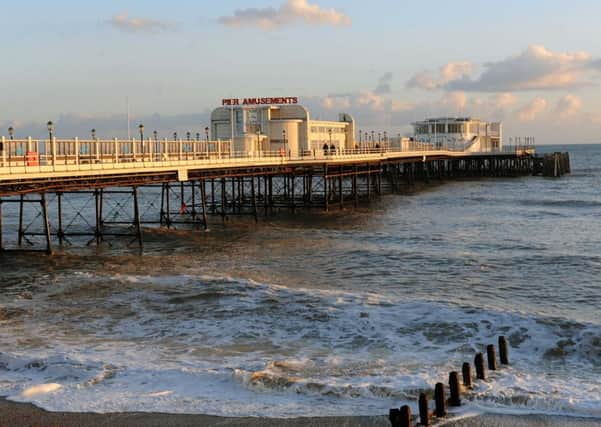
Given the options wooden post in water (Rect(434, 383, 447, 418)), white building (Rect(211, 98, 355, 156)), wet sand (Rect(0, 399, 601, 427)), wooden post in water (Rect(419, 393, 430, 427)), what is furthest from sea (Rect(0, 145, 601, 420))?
white building (Rect(211, 98, 355, 156))

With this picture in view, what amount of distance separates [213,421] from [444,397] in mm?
3233

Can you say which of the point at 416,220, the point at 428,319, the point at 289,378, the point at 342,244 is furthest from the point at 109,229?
the point at 289,378

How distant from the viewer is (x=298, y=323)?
52.9 feet

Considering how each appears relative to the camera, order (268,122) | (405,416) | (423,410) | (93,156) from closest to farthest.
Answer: (405,416), (423,410), (93,156), (268,122)

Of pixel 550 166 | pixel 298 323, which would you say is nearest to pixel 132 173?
pixel 298 323

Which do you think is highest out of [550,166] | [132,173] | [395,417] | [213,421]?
[132,173]

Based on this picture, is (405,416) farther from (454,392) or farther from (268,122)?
(268,122)

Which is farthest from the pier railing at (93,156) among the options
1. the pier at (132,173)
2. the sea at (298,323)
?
the sea at (298,323)

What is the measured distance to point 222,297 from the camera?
18703 mm

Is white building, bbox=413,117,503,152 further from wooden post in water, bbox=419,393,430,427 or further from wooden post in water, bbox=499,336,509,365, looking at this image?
wooden post in water, bbox=419,393,430,427

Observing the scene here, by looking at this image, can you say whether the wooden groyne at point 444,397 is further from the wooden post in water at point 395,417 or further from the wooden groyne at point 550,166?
the wooden groyne at point 550,166

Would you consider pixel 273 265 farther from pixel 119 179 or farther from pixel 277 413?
pixel 277 413

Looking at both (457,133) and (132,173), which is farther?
(457,133)

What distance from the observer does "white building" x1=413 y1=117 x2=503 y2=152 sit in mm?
94625
